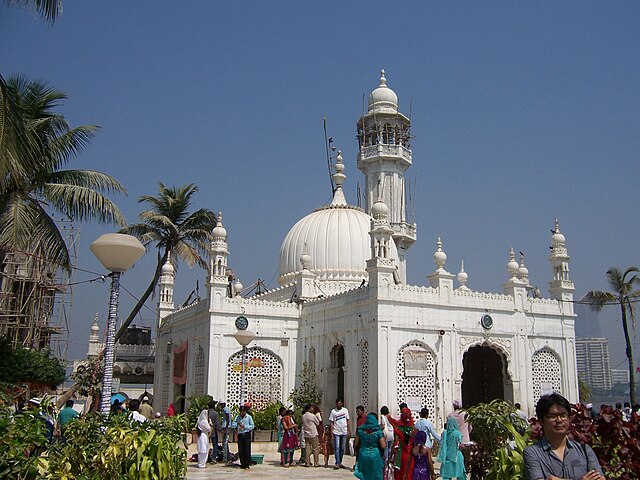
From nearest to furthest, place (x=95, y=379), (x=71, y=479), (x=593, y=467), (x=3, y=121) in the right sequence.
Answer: (x=593, y=467) → (x=71, y=479) → (x=3, y=121) → (x=95, y=379)

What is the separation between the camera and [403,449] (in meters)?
11.0

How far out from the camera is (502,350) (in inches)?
909

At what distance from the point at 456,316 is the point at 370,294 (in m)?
3.17

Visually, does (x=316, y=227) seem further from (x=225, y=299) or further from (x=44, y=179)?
(x=44, y=179)

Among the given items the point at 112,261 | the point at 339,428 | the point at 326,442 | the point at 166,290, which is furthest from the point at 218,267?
the point at 112,261

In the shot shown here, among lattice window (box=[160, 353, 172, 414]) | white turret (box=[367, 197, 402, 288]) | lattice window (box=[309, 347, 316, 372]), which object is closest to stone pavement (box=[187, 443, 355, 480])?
white turret (box=[367, 197, 402, 288])

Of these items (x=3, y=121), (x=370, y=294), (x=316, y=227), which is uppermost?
(x=316, y=227)

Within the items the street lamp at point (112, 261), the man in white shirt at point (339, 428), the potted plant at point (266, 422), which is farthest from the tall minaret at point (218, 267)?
the street lamp at point (112, 261)

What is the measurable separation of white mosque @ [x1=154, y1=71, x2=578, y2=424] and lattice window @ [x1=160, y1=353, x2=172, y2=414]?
0.06m

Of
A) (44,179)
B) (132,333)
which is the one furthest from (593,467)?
(132,333)

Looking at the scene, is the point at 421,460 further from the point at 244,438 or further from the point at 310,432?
the point at 244,438

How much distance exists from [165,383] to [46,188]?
14368 mm

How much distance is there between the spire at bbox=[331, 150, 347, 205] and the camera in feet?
102

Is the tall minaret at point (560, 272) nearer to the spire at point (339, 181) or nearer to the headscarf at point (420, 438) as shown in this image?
the spire at point (339, 181)
